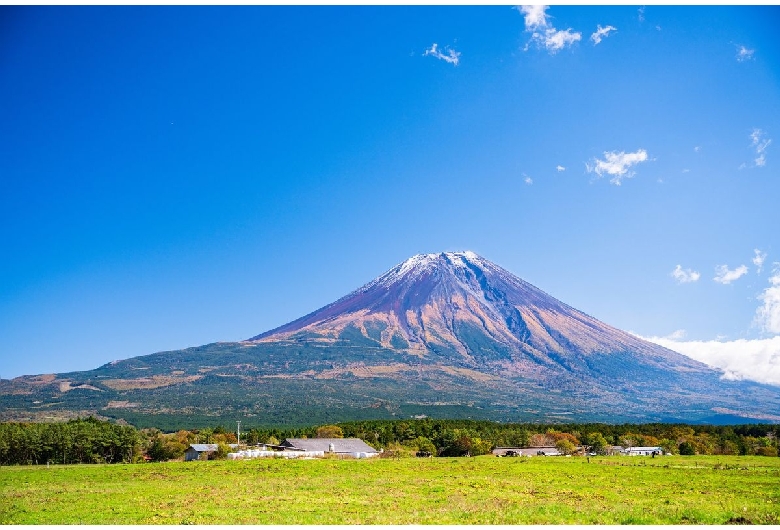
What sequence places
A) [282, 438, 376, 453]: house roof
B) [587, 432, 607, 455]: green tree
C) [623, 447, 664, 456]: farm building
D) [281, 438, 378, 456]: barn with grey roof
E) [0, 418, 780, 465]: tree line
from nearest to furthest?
[0, 418, 780, 465]: tree line → [587, 432, 607, 455]: green tree → [281, 438, 378, 456]: barn with grey roof → [282, 438, 376, 453]: house roof → [623, 447, 664, 456]: farm building

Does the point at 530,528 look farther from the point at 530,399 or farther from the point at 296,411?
the point at 530,399

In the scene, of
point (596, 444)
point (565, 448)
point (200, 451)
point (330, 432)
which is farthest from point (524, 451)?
point (200, 451)

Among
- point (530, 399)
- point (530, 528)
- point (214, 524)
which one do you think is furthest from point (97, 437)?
point (530, 399)

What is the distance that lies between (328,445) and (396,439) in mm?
16455

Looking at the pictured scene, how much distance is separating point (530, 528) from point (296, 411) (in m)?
136

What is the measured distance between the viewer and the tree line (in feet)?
183

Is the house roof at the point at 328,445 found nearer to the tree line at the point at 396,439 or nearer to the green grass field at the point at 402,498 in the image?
the tree line at the point at 396,439

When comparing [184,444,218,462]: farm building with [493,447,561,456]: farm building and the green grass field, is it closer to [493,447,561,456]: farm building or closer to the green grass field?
the green grass field

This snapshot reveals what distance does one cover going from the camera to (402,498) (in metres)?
21.2

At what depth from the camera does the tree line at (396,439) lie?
5591cm

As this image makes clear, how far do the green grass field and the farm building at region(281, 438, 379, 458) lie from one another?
3098 centimetres

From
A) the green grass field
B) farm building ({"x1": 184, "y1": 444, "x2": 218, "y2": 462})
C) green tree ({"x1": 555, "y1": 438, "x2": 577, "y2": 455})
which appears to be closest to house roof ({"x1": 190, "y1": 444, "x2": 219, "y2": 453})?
farm building ({"x1": 184, "y1": 444, "x2": 218, "y2": 462})

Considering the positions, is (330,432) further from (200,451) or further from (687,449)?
(687,449)

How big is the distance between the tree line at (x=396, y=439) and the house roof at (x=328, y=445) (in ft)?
10.6
